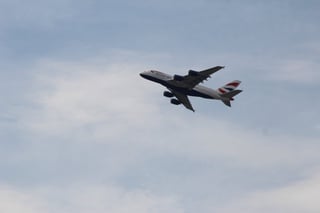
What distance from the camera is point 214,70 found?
650 ft
